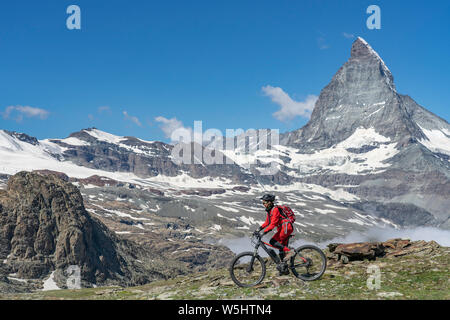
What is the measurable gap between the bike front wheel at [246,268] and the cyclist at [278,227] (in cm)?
124

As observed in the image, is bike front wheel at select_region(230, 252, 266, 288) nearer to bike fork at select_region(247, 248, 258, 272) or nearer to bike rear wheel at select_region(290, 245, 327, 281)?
bike fork at select_region(247, 248, 258, 272)

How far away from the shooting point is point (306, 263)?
20.2m

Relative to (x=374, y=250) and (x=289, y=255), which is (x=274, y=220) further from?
(x=374, y=250)

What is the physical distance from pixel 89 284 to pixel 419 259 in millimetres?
193320

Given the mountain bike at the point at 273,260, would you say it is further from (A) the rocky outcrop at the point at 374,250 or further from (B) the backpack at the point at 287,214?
(A) the rocky outcrop at the point at 374,250

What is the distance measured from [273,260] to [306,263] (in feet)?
5.40

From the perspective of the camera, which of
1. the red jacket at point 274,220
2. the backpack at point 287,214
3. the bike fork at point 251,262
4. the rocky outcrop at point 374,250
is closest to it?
the red jacket at point 274,220

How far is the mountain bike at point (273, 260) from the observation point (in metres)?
20.1

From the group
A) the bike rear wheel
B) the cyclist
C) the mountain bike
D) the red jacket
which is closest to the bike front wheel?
the mountain bike

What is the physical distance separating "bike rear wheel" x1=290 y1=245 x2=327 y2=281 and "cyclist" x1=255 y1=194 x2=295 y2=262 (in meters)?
0.43

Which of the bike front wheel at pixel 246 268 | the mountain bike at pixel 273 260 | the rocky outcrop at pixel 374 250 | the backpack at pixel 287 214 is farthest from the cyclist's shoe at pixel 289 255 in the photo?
the rocky outcrop at pixel 374 250
